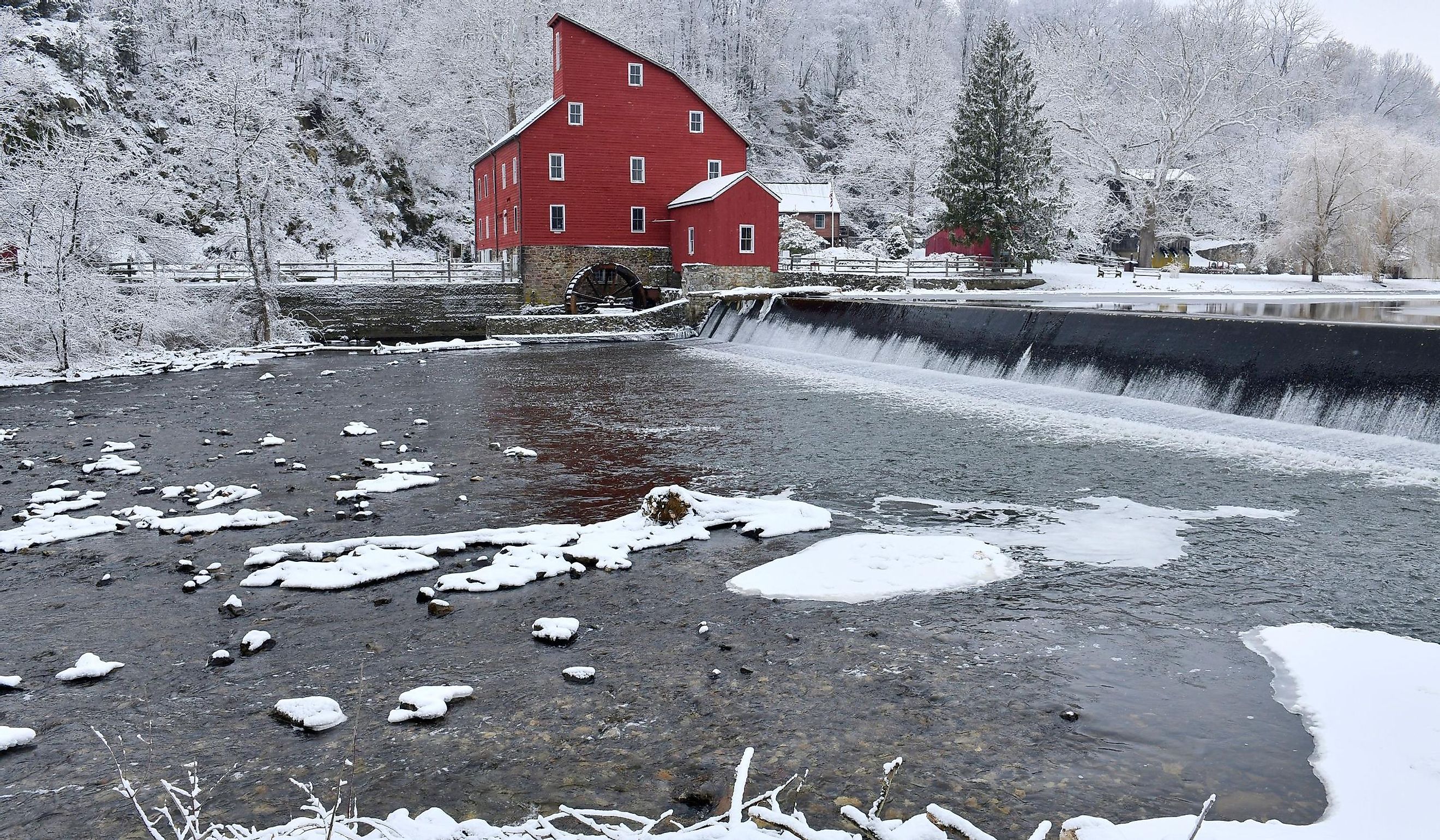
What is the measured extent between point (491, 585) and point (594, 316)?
88.6 feet

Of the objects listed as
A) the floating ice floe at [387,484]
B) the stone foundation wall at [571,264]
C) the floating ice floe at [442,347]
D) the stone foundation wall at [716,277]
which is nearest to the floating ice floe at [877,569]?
the floating ice floe at [387,484]

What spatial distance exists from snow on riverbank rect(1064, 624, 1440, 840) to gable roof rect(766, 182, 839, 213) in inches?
2237

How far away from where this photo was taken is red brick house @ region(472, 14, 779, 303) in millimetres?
37719

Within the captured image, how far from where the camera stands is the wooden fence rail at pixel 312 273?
34.0 m

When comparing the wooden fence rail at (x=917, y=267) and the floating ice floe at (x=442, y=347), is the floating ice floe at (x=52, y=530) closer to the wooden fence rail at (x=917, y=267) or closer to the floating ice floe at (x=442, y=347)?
the floating ice floe at (x=442, y=347)

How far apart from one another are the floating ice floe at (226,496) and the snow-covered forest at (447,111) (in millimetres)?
23426

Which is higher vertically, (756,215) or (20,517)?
(756,215)

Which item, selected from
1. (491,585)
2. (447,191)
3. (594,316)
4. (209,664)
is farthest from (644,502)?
(447,191)

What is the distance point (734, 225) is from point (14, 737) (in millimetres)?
33275

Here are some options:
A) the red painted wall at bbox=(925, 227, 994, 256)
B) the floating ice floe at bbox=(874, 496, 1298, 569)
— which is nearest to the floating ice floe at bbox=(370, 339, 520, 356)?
the floating ice floe at bbox=(874, 496, 1298, 569)

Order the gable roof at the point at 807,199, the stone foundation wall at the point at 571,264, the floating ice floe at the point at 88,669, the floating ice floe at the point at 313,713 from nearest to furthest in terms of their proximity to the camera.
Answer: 1. the floating ice floe at the point at 313,713
2. the floating ice floe at the point at 88,669
3. the stone foundation wall at the point at 571,264
4. the gable roof at the point at 807,199

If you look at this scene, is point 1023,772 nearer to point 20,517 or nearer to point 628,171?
point 20,517

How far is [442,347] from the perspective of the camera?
30.1 meters

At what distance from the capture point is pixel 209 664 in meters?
5.50
